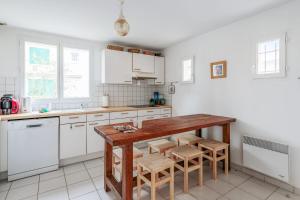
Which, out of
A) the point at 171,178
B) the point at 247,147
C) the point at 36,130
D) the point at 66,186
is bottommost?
the point at 66,186

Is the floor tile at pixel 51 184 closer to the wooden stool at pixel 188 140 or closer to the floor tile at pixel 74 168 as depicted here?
the floor tile at pixel 74 168

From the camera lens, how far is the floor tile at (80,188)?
204 centimetres

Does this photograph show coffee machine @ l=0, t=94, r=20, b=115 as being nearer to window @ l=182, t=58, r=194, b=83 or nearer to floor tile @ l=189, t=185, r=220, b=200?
floor tile @ l=189, t=185, r=220, b=200

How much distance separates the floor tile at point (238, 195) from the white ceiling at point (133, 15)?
2397 mm

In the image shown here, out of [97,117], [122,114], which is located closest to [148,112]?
[122,114]

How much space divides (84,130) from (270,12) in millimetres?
3409

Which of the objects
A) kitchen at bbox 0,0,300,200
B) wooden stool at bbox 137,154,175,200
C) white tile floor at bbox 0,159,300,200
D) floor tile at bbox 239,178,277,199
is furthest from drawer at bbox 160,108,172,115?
floor tile at bbox 239,178,277,199

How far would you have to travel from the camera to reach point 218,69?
2.82m

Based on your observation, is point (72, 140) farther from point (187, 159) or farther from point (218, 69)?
point (218, 69)

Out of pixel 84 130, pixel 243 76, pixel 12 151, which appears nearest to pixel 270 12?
pixel 243 76

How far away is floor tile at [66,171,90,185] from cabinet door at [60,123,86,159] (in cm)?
40

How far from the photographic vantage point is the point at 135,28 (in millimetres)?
2816

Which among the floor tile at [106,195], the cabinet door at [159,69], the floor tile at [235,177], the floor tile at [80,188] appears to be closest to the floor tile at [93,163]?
the floor tile at [80,188]

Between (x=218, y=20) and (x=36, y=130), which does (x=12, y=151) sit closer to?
(x=36, y=130)
